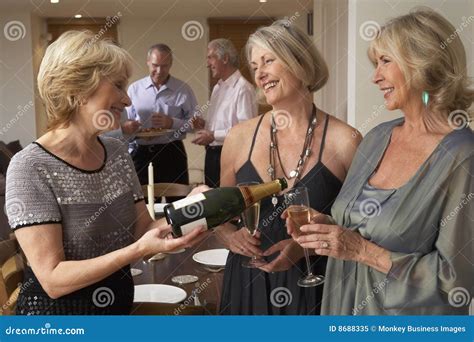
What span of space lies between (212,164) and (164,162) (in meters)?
0.12

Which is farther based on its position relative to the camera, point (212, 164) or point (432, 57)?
point (212, 164)

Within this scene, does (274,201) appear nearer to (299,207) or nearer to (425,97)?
(299,207)

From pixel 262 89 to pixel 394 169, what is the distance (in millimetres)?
271

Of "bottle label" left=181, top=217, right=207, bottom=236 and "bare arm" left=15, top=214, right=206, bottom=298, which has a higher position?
"bottle label" left=181, top=217, right=207, bottom=236

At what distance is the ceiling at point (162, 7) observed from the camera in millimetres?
1028

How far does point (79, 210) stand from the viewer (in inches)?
33.8

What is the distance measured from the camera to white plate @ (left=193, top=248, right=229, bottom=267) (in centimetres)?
122

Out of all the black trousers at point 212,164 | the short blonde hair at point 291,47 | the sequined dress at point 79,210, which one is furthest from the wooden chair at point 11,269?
the short blonde hair at point 291,47

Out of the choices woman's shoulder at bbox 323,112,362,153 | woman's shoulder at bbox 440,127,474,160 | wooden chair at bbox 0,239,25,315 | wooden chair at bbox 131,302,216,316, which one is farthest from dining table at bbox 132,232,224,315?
woman's shoulder at bbox 440,127,474,160

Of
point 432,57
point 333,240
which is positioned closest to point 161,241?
point 333,240

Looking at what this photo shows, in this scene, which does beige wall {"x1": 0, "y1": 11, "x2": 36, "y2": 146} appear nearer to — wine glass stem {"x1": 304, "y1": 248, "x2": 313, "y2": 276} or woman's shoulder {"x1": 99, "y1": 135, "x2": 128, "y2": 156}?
woman's shoulder {"x1": 99, "y1": 135, "x2": 128, "y2": 156}

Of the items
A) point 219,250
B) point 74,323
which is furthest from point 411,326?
point 74,323

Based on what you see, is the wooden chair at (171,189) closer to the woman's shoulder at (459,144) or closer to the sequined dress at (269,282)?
the sequined dress at (269,282)

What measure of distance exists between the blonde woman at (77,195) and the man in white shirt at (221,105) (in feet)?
0.63
